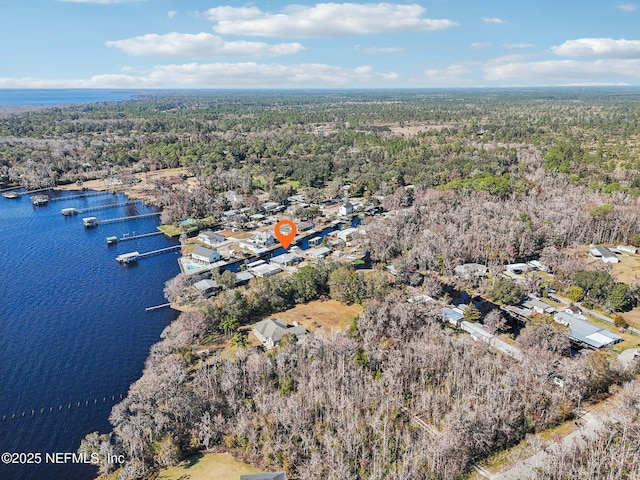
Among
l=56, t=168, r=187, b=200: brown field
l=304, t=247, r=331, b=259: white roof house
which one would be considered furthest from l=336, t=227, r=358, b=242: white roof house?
l=56, t=168, r=187, b=200: brown field

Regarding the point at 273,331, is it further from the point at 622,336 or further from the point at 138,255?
the point at 138,255

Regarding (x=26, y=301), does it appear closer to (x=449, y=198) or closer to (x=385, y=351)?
(x=385, y=351)

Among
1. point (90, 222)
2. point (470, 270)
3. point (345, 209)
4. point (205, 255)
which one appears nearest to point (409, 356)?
point (470, 270)

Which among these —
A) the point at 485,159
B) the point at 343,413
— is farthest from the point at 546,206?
the point at 343,413

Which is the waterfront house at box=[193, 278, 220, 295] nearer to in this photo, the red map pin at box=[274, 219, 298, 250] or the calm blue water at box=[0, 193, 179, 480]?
the calm blue water at box=[0, 193, 179, 480]

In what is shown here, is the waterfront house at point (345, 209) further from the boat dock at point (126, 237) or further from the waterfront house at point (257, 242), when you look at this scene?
the boat dock at point (126, 237)

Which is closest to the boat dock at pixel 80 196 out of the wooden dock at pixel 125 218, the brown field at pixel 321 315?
the wooden dock at pixel 125 218
